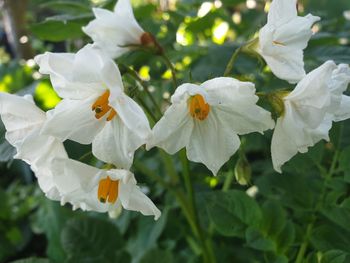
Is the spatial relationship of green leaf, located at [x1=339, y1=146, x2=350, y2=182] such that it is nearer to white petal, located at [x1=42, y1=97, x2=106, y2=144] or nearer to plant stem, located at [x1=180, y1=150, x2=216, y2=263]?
plant stem, located at [x1=180, y1=150, x2=216, y2=263]

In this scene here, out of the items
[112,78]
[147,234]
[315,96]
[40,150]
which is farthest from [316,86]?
[147,234]

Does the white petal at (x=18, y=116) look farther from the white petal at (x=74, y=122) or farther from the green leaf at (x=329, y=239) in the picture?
the green leaf at (x=329, y=239)

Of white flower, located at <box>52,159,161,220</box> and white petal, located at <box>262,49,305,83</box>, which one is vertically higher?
white petal, located at <box>262,49,305,83</box>

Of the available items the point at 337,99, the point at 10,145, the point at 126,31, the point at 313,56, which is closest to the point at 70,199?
the point at 10,145

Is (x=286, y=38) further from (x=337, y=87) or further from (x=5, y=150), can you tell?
(x=5, y=150)

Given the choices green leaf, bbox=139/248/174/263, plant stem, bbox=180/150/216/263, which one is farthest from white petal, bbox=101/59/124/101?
green leaf, bbox=139/248/174/263

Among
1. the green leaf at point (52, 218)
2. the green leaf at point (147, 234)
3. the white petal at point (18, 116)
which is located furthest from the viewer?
the green leaf at point (52, 218)

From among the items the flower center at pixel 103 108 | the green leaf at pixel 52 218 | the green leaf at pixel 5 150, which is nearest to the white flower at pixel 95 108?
Result: the flower center at pixel 103 108
